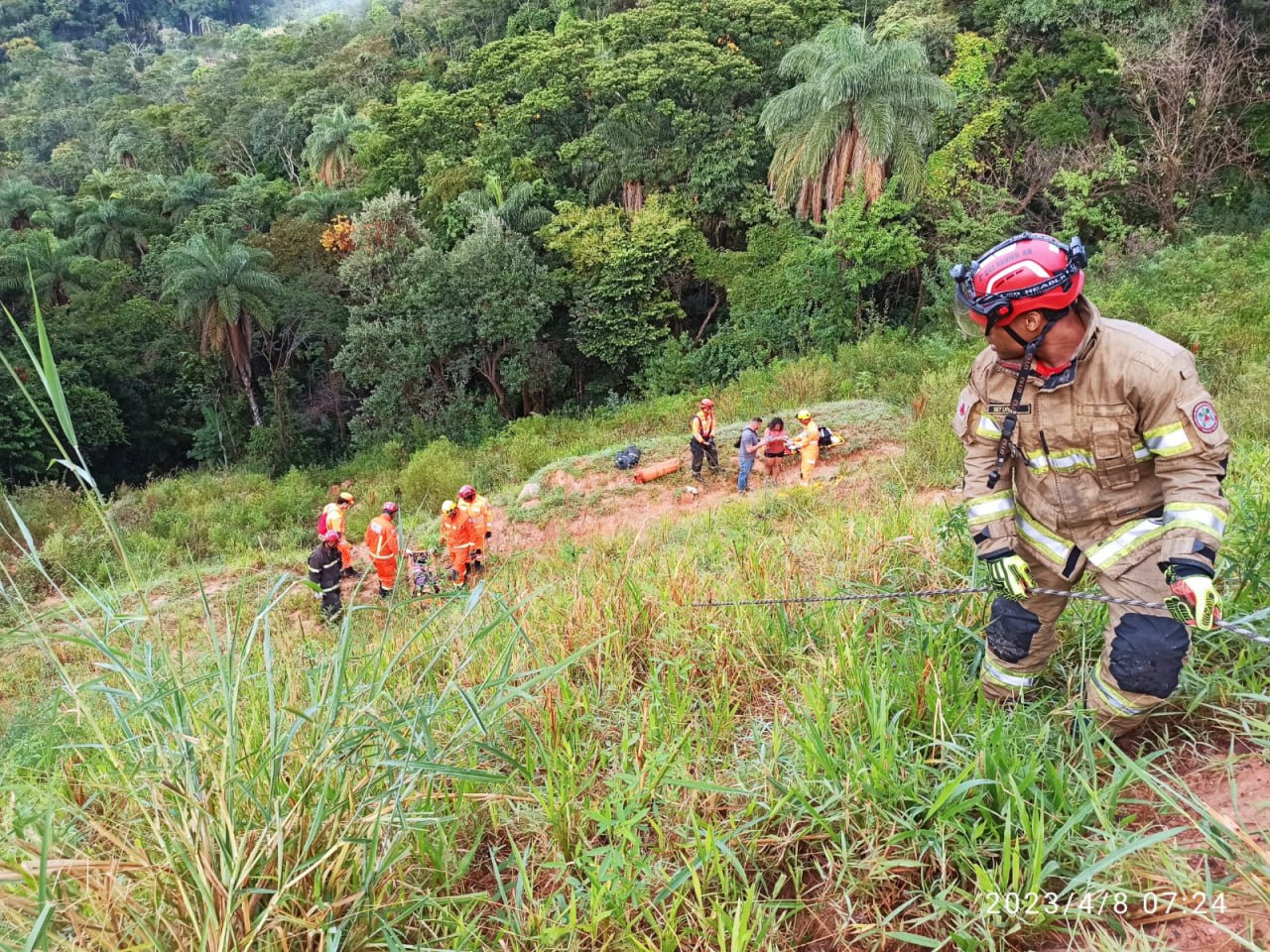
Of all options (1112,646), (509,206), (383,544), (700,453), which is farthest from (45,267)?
(1112,646)

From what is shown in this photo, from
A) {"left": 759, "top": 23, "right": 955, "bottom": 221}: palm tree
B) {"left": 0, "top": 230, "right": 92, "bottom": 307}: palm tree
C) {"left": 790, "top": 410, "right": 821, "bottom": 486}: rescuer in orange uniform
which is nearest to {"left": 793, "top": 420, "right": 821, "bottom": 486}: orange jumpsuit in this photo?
{"left": 790, "top": 410, "right": 821, "bottom": 486}: rescuer in orange uniform

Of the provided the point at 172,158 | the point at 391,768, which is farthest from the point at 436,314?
the point at 172,158

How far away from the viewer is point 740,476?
909cm

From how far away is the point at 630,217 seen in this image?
18.8 m

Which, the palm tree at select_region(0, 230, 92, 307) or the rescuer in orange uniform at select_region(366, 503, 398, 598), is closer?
the rescuer in orange uniform at select_region(366, 503, 398, 598)

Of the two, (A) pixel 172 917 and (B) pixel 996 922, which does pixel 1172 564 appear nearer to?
(B) pixel 996 922

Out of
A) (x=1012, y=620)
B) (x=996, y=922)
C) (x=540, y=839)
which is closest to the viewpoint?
(x=996, y=922)

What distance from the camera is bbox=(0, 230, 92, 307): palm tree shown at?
20.6 metres

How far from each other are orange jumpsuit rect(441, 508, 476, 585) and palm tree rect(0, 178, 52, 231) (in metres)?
29.6

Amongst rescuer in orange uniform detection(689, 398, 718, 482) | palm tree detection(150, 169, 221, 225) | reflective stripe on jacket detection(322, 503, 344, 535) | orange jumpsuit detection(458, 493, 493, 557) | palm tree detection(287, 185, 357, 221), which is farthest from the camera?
palm tree detection(150, 169, 221, 225)

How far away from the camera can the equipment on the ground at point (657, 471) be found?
1013cm

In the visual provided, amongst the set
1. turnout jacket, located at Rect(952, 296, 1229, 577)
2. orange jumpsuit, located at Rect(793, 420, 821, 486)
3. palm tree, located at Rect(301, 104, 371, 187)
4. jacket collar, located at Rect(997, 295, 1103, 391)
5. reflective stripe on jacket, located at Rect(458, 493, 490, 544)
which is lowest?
orange jumpsuit, located at Rect(793, 420, 821, 486)

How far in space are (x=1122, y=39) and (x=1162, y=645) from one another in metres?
18.0

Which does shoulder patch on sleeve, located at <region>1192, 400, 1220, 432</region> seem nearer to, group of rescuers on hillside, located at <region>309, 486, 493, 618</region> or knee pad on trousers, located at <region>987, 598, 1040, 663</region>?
knee pad on trousers, located at <region>987, 598, 1040, 663</region>
